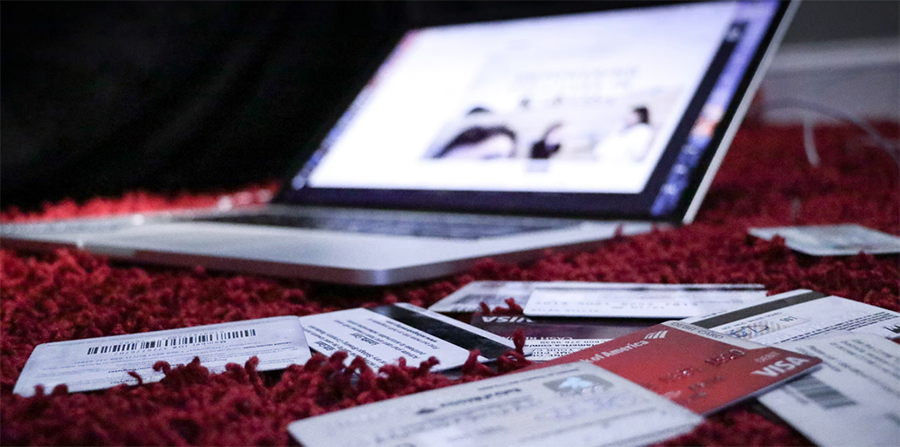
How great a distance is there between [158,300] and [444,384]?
0.34 meters

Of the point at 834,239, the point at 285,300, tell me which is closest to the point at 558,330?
the point at 285,300

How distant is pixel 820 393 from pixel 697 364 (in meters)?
0.06

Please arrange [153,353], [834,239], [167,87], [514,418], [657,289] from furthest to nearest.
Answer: [167,87] < [834,239] < [657,289] < [153,353] < [514,418]

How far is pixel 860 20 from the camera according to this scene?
8.59 ft

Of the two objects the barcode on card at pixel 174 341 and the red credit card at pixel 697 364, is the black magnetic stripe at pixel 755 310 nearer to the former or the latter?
the red credit card at pixel 697 364

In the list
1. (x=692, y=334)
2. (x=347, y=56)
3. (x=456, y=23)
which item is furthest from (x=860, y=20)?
(x=692, y=334)

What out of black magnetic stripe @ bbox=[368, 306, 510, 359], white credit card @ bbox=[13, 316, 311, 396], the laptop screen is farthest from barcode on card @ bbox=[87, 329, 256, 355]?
the laptop screen

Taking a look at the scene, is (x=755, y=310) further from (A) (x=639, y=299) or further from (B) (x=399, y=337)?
(B) (x=399, y=337)

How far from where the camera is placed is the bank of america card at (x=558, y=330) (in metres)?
0.44

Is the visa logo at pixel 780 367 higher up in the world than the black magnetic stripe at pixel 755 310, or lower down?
lower down

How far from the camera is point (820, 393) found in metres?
0.34

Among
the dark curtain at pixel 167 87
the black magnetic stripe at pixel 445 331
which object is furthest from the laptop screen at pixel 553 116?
the dark curtain at pixel 167 87

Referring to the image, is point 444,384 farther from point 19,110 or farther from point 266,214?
point 19,110

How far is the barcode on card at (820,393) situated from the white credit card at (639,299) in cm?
13
